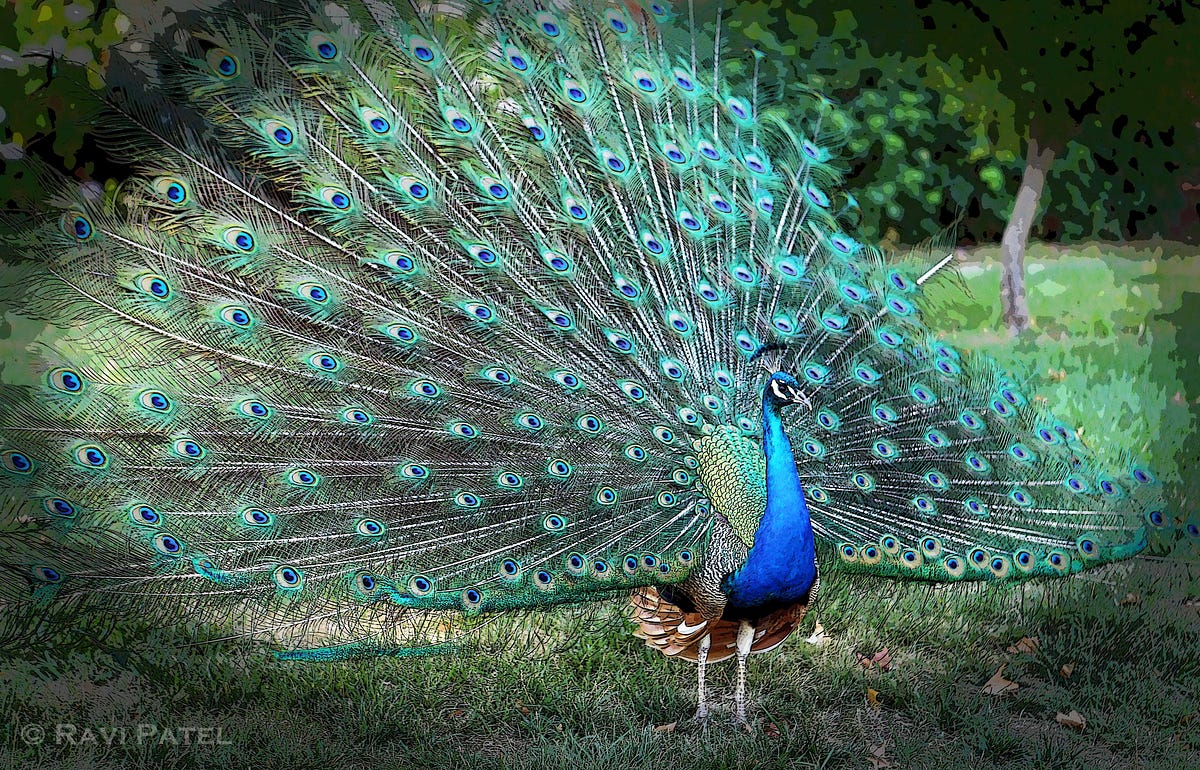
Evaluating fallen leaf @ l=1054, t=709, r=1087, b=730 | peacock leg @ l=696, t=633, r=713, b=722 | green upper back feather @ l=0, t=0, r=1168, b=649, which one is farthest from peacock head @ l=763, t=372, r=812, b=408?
fallen leaf @ l=1054, t=709, r=1087, b=730

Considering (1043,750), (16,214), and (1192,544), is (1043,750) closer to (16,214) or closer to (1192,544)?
(1192,544)

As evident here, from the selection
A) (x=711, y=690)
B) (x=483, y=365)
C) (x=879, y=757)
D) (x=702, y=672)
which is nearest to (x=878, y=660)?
(x=879, y=757)

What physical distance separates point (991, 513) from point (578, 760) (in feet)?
5.79

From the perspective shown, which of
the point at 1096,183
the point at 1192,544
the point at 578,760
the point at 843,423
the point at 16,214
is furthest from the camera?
the point at 1096,183

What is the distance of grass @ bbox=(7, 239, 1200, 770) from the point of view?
3.86m

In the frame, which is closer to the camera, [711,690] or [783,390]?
[783,390]

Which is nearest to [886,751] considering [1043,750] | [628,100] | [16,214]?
[1043,750]

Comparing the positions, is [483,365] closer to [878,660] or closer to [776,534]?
[776,534]

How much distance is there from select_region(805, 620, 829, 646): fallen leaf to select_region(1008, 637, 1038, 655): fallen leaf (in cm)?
76

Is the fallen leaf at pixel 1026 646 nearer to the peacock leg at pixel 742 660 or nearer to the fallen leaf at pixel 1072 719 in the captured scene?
the fallen leaf at pixel 1072 719

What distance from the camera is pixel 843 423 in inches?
161

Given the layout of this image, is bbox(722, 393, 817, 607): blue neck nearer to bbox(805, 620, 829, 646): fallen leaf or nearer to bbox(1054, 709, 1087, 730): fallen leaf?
bbox(805, 620, 829, 646): fallen leaf

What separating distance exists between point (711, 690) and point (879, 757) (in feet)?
2.37

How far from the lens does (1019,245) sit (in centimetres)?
812
